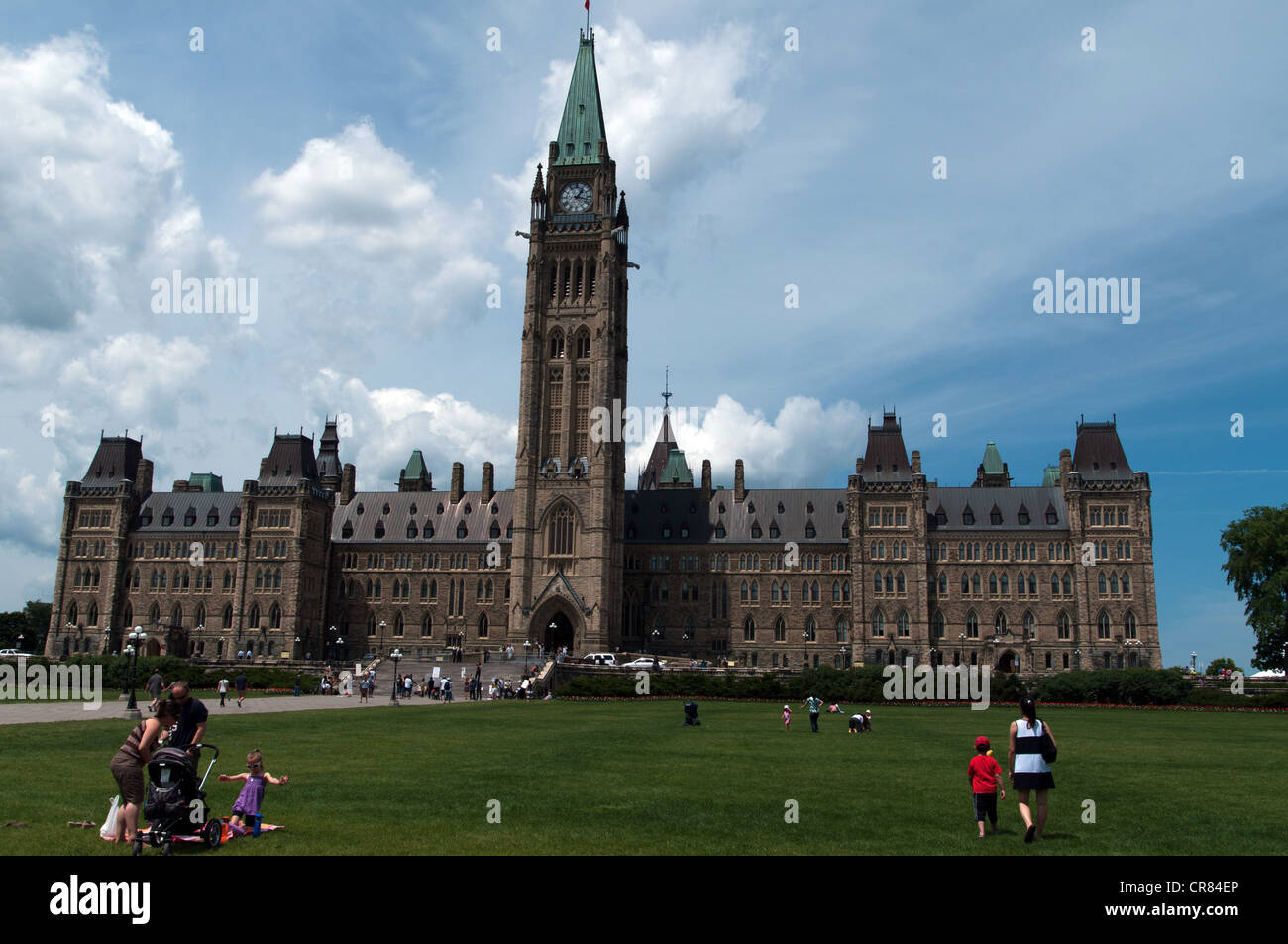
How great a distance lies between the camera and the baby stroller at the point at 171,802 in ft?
43.0

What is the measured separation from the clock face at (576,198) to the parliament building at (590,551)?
27cm

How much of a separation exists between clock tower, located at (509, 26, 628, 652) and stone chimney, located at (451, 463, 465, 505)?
54.4ft

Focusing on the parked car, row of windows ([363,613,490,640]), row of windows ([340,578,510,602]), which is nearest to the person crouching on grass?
the parked car

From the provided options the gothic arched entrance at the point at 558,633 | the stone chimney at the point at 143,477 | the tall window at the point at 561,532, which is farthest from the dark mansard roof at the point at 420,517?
the stone chimney at the point at 143,477

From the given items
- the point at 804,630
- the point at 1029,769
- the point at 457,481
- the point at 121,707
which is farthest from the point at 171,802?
the point at 457,481

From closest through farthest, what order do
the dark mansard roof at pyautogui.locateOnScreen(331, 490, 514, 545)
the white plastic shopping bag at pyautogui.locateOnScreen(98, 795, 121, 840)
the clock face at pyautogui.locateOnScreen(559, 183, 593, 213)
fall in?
the white plastic shopping bag at pyautogui.locateOnScreen(98, 795, 121, 840), the clock face at pyautogui.locateOnScreen(559, 183, 593, 213), the dark mansard roof at pyautogui.locateOnScreen(331, 490, 514, 545)

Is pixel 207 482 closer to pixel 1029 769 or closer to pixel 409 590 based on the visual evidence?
pixel 409 590

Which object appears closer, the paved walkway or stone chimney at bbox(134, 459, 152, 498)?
the paved walkway

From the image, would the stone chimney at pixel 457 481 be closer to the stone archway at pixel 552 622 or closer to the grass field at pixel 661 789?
the stone archway at pixel 552 622

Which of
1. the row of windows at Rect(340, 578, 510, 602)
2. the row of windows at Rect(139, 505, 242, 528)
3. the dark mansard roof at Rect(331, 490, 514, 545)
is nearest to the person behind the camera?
the row of windows at Rect(340, 578, 510, 602)

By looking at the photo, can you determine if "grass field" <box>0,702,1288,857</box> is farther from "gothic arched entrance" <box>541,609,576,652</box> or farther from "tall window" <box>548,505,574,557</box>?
"tall window" <box>548,505,574,557</box>

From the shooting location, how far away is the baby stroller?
1312 cm

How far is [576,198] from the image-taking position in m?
103
